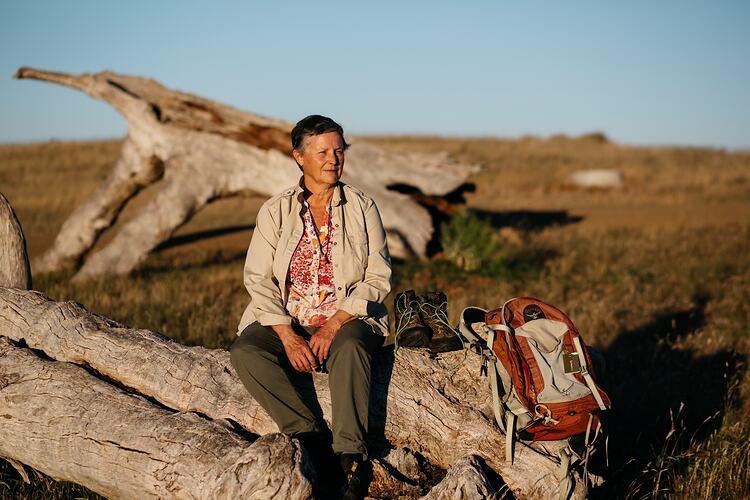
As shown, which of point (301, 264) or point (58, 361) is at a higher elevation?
point (301, 264)

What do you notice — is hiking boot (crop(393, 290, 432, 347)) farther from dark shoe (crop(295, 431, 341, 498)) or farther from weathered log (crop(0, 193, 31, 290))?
weathered log (crop(0, 193, 31, 290))

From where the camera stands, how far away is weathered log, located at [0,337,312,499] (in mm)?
3410

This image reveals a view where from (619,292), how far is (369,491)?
654cm

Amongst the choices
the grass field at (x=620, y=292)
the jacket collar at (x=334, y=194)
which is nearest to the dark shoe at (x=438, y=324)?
the jacket collar at (x=334, y=194)

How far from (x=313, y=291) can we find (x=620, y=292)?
20.1 feet

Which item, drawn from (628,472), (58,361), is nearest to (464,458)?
(628,472)

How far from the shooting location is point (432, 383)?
4234 mm

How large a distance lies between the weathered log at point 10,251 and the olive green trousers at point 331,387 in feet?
6.98

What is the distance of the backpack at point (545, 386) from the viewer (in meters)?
3.84

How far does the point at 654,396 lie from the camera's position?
6258 millimetres

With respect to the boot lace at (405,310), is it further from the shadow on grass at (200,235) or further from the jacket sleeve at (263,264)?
the shadow on grass at (200,235)

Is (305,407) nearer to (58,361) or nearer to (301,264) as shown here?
(301,264)

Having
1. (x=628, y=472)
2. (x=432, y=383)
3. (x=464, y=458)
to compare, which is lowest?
(x=628, y=472)

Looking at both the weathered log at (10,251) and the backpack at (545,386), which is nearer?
the backpack at (545,386)
